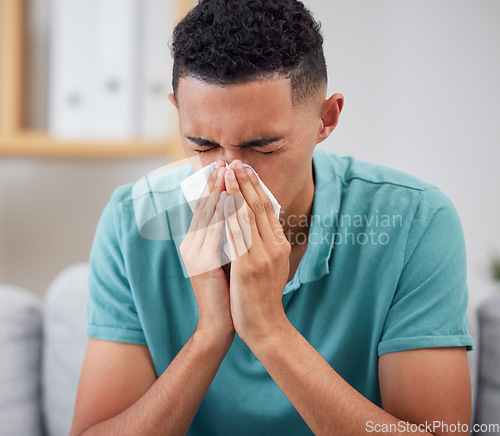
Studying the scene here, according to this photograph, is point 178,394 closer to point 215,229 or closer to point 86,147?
point 215,229

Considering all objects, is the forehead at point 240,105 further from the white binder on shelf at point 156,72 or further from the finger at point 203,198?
the white binder on shelf at point 156,72

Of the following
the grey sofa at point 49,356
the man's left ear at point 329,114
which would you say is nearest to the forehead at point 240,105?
the man's left ear at point 329,114

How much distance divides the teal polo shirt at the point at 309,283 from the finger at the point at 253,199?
0.12 metres

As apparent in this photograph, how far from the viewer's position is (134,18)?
1.05 m

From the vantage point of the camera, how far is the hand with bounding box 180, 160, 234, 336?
69cm

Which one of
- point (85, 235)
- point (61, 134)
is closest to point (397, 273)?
point (61, 134)

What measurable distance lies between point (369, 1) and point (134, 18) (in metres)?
0.57

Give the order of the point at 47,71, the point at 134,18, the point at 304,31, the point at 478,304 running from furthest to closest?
the point at 47,71, the point at 134,18, the point at 478,304, the point at 304,31

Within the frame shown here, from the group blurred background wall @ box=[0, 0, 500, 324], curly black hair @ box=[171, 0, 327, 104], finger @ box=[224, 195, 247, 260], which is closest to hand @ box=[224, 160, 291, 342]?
finger @ box=[224, 195, 247, 260]

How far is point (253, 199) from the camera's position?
667mm

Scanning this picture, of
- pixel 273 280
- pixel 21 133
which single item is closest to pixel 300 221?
pixel 273 280

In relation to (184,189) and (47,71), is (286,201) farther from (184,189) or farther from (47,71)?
(47,71)

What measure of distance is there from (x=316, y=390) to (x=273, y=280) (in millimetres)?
145

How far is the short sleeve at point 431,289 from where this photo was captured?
702mm
